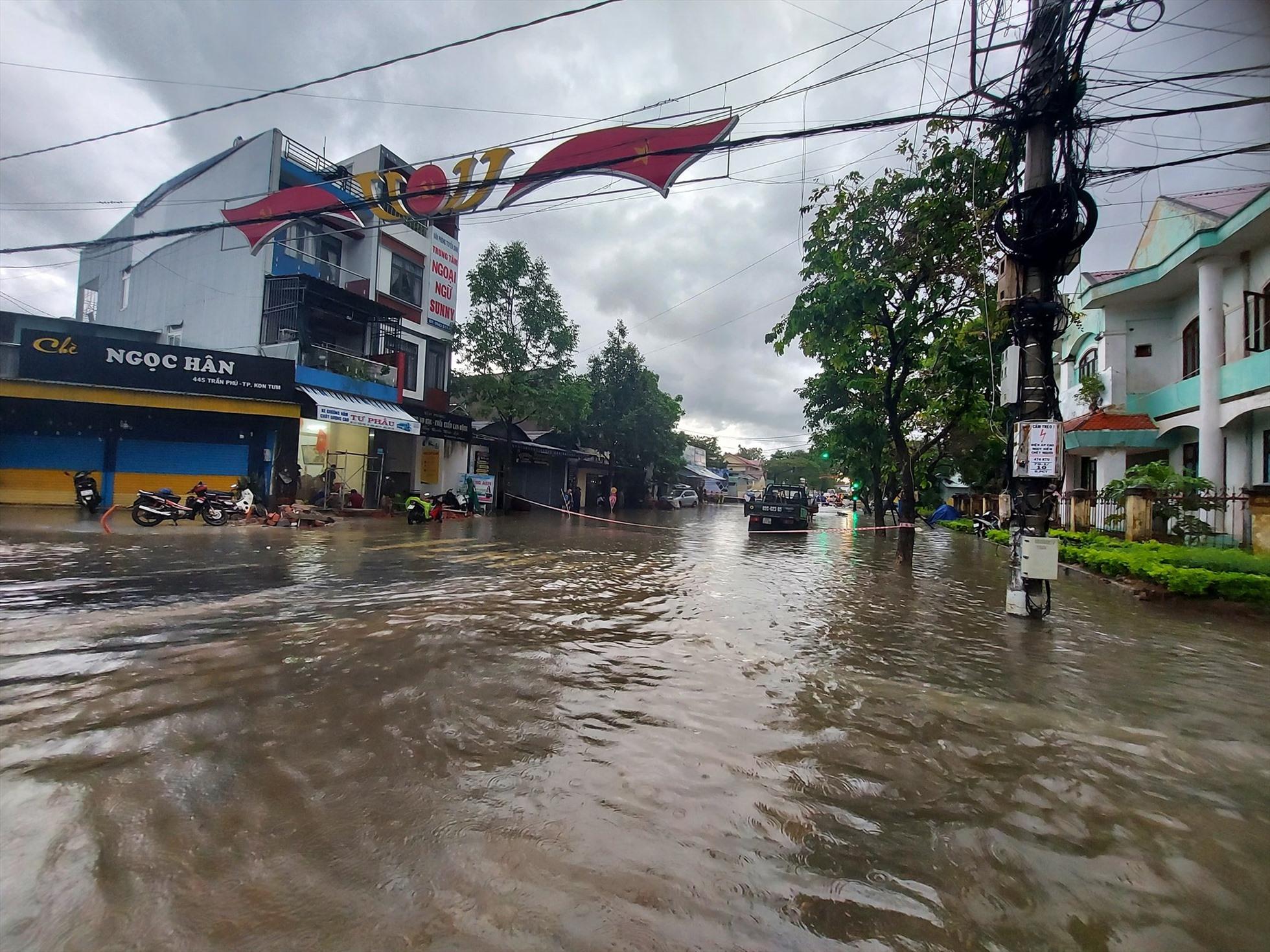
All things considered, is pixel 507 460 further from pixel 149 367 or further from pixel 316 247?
pixel 149 367

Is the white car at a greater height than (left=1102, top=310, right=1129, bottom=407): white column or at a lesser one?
lesser

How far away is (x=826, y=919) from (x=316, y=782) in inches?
97.3

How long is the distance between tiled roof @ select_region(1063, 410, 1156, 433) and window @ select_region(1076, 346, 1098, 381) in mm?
2474

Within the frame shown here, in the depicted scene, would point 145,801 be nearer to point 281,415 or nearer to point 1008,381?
point 1008,381

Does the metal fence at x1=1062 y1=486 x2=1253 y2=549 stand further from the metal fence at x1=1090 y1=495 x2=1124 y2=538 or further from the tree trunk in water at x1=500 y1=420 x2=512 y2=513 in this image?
the tree trunk in water at x1=500 y1=420 x2=512 y2=513

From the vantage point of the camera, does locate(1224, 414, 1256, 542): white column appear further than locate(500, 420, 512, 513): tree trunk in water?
No

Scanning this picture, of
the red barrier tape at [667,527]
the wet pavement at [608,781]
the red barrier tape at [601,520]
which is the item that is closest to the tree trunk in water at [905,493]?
the red barrier tape at [667,527]

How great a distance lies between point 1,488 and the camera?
1623 centimetres

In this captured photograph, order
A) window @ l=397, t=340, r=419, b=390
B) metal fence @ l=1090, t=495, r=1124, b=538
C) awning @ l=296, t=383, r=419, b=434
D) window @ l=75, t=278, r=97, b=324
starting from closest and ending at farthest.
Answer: metal fence @ l=1090, t=495, r=1124, b=538
awning @ l=296, t=383, r=419, b=434
window @ l=397, t=340, r=419, b=390
window @ l=75, t=278, r=97, b=324

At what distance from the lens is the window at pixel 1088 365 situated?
63.0ft

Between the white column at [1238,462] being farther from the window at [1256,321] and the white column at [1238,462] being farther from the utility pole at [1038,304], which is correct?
the utility pole at [1038,304]

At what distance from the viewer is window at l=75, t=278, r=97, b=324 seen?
90.3 ft

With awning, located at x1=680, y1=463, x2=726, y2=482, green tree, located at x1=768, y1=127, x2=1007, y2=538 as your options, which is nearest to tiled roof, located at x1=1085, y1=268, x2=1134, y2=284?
green tree, located at x1=768, y1=127, x2=1007, y2=538

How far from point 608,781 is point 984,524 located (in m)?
23.6
